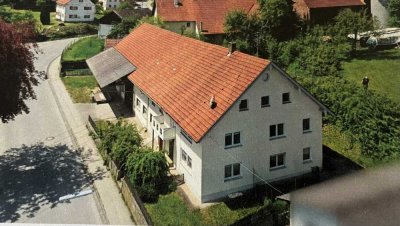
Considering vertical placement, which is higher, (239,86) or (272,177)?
(239,86)

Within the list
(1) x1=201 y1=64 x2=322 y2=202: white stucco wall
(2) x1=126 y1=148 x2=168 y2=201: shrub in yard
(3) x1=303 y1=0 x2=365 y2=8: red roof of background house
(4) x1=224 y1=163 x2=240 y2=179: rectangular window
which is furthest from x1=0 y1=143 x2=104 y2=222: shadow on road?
(3) x1=303 y1=0 x2=365 y2=8: red roof of background house

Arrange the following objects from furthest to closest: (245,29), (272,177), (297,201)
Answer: (245,29) → (272,177) → (297,201)

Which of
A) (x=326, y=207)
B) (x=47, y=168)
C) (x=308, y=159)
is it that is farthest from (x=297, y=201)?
(x=47, y=168)

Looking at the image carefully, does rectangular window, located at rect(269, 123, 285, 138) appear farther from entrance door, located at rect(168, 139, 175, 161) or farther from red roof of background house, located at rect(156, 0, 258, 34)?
red roof of background house, located at rect(156, 0, 258, 34)

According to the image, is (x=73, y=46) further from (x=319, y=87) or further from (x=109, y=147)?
(x=319, y=87)

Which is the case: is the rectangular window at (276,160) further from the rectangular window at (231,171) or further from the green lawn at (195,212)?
the green lawn at (195,212)

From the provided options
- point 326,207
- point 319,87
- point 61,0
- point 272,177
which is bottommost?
point 272,177

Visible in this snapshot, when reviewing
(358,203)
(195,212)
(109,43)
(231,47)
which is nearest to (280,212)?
(195,212)
